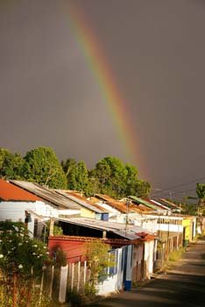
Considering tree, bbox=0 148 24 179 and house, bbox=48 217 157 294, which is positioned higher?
tree, bbox=0 148 24 179

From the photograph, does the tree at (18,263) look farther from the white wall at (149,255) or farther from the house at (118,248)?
the white wall at (149,255)

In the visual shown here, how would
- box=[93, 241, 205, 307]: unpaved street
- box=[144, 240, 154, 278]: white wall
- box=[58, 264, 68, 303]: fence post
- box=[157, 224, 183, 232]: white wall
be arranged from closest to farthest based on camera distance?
box=[58, 264, 68, 303]: fence post
box=[93, 241, 205, 307]: unpaved street
box=[144, 240, 154, 278]: white wall
box=[157, 224, 183, 232]: white wall

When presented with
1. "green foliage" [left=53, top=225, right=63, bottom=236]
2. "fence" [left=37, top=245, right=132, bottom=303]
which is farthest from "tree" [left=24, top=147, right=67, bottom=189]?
"fence" [left=37, top=245, right=132, bottom=303]

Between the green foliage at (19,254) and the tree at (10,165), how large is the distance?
68418 millimetres

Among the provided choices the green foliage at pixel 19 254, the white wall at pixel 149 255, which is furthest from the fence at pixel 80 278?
the white wall at pixel 149 255

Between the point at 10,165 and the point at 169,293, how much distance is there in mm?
59652

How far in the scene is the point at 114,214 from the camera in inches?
2162

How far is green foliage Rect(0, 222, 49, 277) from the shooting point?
13.0 metres

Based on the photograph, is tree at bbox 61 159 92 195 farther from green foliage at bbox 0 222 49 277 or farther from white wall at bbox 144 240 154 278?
green foliage at bbox 0 222 49 277

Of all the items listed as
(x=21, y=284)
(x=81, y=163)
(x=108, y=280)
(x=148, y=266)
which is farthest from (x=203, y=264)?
(x=81, y=163)

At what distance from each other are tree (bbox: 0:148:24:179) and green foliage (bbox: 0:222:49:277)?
224ft

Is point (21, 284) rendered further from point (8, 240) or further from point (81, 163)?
point (81, 163)

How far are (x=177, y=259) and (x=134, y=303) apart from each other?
101 feet

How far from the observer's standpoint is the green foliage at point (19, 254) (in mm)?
12984
